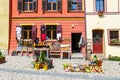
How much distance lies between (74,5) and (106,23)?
384 cm

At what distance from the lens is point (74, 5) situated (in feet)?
91.3

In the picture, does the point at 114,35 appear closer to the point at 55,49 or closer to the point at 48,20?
the point at 55,49

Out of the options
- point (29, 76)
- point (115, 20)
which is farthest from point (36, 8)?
point (29, 76)

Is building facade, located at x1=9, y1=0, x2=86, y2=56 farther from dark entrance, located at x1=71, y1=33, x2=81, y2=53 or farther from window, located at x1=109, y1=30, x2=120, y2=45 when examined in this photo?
window, located at x1=109, y1=30, x2=120, y2=45

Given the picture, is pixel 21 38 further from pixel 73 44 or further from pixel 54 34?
pixel 73 44

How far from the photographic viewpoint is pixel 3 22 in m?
27.0

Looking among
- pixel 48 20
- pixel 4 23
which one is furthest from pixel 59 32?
pixel 4 23

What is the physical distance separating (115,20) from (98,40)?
2.66 meters

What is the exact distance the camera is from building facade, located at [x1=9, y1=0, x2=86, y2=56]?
27.1 m

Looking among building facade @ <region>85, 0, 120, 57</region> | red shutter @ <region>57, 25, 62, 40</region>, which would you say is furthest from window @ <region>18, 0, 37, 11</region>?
building facade @ <region>85, 0, 120, 57</region>

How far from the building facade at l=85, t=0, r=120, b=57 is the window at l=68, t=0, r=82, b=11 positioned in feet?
2.68

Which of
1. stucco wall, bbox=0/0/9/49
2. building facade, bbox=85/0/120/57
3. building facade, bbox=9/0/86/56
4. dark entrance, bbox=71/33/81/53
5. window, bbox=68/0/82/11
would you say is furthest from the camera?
dark entrance, bbox=71/33/81/53

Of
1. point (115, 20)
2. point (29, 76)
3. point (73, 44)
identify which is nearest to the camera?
point (29, 76)

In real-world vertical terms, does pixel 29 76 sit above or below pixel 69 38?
below
